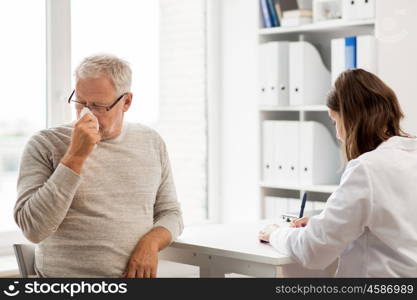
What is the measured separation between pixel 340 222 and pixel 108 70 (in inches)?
34.3

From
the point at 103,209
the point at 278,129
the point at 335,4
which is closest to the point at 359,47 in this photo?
the point at 335,4

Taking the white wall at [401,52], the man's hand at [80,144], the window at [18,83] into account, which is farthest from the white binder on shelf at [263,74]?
the man's hand at [80,144]

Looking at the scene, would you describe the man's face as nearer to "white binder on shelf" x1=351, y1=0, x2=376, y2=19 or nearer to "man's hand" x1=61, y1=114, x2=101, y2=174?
"man's hand" x1=61, y1=114, x2=101, y2=174

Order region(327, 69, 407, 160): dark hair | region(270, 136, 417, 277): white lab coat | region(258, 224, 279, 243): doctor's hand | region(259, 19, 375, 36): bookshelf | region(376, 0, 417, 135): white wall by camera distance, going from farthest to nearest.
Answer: region(259, 19, 375, 36): bookshelf
region(376, 0, 417, 135): white wall
region(258, 224, 279, 243): doctor's hand
region(327, 69, 407, 160): dark hair
region(270, 136, 417, 277): white lab coat

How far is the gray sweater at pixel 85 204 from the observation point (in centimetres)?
219

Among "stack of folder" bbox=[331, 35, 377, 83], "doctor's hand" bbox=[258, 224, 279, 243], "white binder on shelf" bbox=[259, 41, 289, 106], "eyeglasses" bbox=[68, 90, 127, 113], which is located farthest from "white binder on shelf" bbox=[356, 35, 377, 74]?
"eyeglasses" bbox=[68, 90, 127, 113]

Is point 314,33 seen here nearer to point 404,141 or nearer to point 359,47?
point 359,47

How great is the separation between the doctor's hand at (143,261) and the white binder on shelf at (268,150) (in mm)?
1478

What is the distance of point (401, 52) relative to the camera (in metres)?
3.21

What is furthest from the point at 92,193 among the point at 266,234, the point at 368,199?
the point at 368,199

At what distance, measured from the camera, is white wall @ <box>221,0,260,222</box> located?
3961 millimetres

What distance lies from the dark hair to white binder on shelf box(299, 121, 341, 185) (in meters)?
1.30

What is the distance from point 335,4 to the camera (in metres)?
3.64

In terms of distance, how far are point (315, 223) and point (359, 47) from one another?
1382 mm
